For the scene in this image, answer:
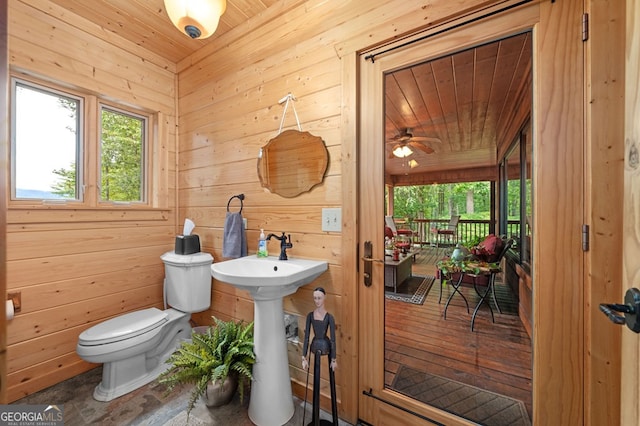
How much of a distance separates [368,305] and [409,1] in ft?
5.41

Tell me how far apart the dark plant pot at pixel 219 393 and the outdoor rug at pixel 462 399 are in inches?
38.5

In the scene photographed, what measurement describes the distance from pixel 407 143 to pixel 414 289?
2.89 ft

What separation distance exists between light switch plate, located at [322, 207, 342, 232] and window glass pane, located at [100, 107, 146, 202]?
6.13ft

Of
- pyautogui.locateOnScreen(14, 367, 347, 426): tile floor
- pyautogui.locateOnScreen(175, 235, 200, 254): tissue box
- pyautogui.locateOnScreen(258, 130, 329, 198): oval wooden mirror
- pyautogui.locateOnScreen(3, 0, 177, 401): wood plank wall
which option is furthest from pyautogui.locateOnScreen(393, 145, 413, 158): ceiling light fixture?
pyautogui.locateOnScreen(3, 0, 177, 401): wood plank wall

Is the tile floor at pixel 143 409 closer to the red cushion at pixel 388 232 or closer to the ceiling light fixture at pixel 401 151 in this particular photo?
the red cushion at pixel 388 232

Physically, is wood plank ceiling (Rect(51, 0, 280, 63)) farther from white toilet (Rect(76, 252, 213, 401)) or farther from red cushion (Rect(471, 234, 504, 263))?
red cushion (Rect(471, 234, 504, 263))

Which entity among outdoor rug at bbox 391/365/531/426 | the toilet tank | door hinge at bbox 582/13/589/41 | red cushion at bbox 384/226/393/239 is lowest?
outdoor rug at bbox 391/365/531/426

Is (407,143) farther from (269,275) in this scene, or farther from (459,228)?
(269,275)

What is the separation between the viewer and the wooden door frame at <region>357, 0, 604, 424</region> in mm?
973

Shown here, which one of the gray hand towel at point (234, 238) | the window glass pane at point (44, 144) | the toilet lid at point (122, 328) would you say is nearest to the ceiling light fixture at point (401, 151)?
the gray hand towel at point (234, 238)

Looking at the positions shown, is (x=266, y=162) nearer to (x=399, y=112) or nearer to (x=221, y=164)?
(x=221, y=164)

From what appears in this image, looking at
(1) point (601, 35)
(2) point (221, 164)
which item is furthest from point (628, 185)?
(2) point (221, 164)

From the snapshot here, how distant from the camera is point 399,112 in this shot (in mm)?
1487

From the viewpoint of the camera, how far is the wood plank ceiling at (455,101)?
1.18 meters
